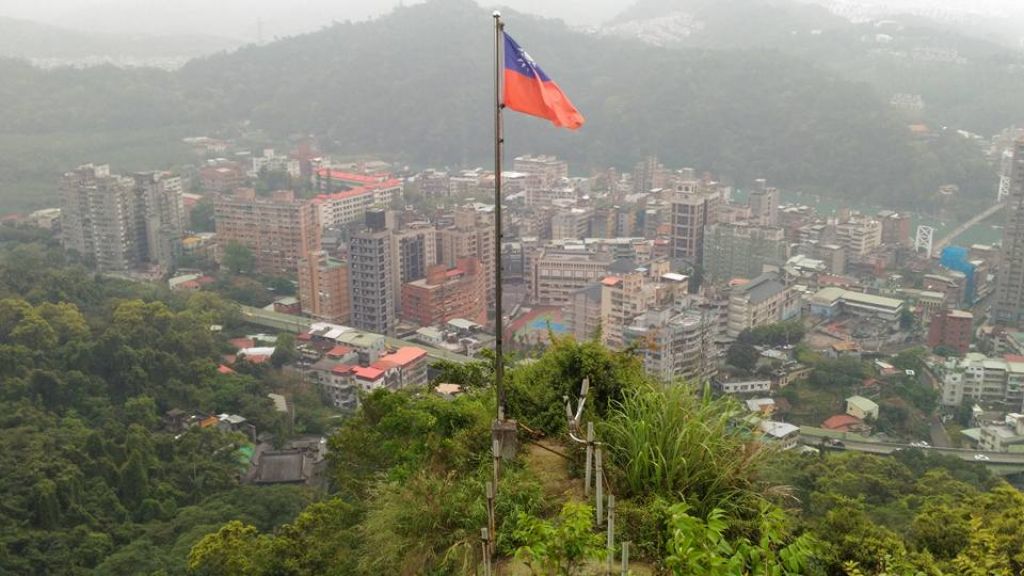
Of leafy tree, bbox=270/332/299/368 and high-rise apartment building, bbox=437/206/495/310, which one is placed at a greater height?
high-rise apartment building, bbox=437/206/495/310

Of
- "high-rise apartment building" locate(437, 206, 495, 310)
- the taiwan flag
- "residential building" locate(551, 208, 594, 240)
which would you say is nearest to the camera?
the taiwan flag

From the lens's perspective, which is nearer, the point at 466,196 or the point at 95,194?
the point at 95,194

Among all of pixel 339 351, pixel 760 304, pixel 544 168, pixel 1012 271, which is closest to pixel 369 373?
pixel 339 351

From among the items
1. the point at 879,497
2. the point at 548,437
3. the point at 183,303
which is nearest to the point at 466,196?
the point at 183,303

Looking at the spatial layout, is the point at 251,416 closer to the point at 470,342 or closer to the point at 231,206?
the point at 470,342

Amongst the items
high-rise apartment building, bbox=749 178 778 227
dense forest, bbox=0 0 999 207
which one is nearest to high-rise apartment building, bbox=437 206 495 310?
high-rise apartment building, bbox=749 178 778 227

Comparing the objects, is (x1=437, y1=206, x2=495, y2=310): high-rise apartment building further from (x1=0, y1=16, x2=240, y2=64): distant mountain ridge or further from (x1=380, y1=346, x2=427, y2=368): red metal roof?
(x1=0, y1=16, x2=240, y2=64): distant mountain ridge

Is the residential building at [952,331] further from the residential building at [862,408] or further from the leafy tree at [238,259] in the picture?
the leafy tree at [238,259]

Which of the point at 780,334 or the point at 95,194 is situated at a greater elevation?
the point at 95,194
